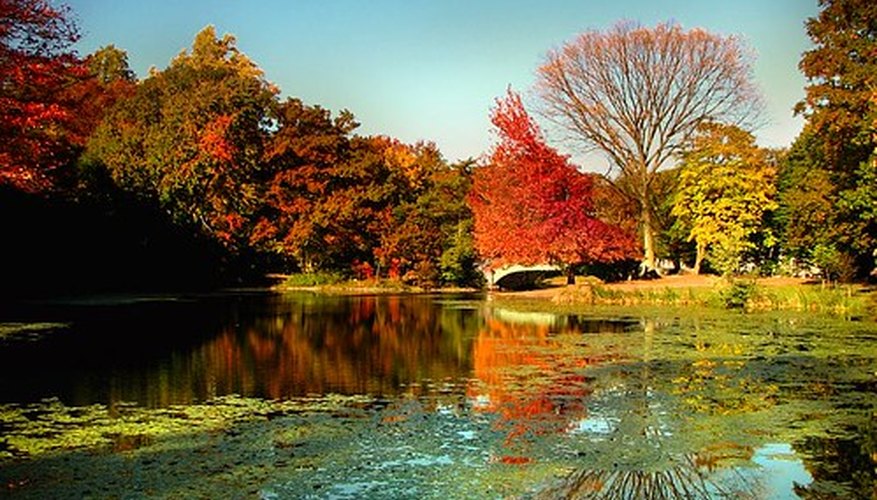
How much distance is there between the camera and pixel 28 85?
26688 millimetres

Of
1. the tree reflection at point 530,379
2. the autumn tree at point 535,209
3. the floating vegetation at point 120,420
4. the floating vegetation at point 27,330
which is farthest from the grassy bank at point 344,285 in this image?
the floating vegetation at point 120,420

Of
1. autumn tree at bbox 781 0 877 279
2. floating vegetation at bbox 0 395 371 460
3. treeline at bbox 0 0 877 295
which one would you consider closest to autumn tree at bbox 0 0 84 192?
treeline at bbox 0 0 877 295

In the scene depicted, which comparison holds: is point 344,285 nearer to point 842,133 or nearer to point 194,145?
point 194,145

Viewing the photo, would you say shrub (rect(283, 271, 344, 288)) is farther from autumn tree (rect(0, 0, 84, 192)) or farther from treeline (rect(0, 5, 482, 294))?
autumn tree (rect(0, 0, 84, 192))

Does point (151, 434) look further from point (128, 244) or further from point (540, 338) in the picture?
point (128, 244)

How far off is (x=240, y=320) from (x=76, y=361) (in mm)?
9620

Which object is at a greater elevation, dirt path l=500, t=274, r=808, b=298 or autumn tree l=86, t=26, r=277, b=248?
autumn tree l=86, t=26, r=277, b=248

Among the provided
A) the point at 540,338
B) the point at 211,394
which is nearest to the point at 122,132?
the point at 540,338

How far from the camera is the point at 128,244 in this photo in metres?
39.1

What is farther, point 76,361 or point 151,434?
point 76,361

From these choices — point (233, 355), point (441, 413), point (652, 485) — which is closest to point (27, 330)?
point (233, 355)

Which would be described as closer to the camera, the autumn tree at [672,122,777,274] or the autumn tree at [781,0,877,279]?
the autumn tree at [781,0,877,279]

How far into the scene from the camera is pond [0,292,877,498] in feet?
23.0

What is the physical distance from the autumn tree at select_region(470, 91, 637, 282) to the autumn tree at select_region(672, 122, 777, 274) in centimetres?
594
